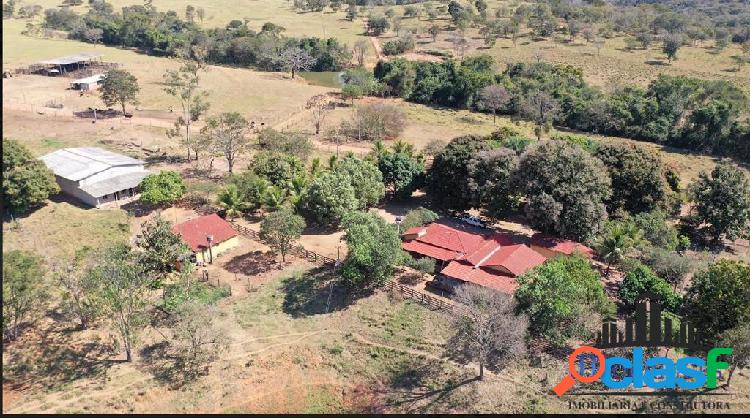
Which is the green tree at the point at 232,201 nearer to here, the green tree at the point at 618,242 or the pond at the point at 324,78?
the green tree at the point at 618,242

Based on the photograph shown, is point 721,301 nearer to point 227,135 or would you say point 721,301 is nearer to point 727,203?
point 727,203

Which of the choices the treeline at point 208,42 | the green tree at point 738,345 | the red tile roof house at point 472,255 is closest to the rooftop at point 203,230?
the red tile roof house at point 472,255

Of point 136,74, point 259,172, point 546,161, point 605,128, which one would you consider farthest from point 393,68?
point 546,161

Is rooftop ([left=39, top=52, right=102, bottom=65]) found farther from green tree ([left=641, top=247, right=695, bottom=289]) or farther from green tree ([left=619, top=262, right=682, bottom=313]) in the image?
green tree ([left=619, top=262, right=682, bottom=313])

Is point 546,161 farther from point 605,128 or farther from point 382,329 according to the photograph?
point 605,128

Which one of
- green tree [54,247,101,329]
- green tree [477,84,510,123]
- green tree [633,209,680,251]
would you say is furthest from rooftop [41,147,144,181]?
green tree [477,84,510,123]

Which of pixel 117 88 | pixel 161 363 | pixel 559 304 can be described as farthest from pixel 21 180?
pixel 559 304
